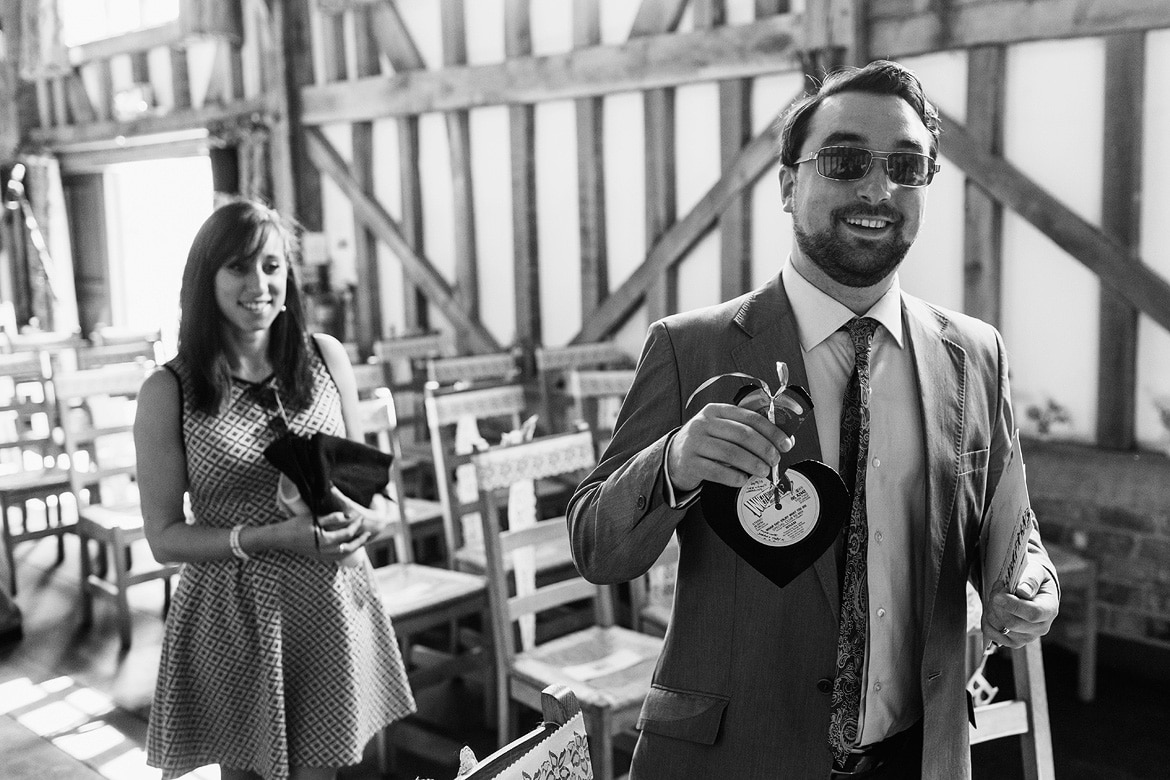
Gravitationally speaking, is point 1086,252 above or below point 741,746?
above

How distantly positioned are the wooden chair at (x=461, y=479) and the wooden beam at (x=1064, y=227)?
226 cm

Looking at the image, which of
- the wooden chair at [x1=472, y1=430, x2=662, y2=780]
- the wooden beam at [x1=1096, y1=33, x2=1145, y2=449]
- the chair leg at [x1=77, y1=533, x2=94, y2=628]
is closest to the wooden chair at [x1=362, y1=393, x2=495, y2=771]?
the wooden chair at [x1=472, y1=430, x2=662, y2=780]

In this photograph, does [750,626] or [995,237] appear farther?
[995,237]

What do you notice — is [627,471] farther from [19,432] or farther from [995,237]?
[19,432]

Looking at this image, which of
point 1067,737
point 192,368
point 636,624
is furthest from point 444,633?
point 192,368

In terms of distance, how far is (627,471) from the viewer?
53.7 inches

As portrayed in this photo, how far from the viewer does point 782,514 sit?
1270 mm

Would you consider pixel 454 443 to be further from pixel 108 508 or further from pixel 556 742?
pixel 556 742

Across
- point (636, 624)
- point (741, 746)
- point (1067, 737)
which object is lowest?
point (1067, 737)

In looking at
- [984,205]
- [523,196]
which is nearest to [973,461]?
[984,205]

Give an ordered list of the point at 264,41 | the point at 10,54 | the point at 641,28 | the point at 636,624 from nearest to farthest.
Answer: the point at 636,624 < the point at 641,28 < the point at 264,41 < the point at 10,54

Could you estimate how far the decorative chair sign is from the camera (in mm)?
1271

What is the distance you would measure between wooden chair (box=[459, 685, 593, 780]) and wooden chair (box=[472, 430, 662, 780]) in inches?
56.5

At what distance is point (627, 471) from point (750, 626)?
0.26m
